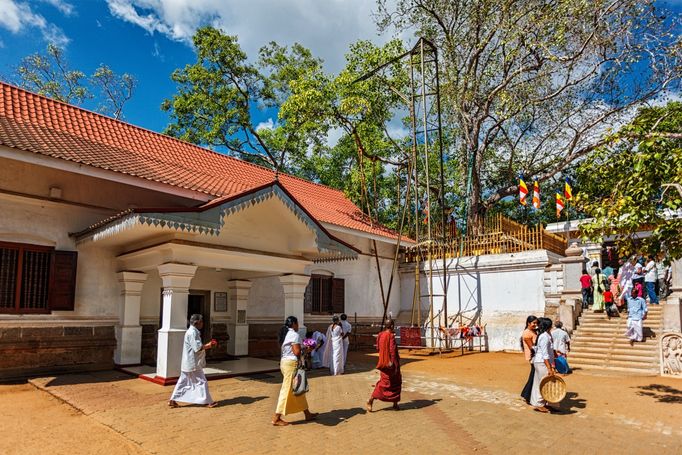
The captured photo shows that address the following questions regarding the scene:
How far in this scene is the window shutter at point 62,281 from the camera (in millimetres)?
9836

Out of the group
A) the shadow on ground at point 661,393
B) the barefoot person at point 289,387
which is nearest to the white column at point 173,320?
the barefoot person at point 289,387

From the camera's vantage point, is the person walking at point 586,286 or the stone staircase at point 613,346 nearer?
the stone staircase at point 613,346

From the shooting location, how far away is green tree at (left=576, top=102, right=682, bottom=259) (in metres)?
7.14

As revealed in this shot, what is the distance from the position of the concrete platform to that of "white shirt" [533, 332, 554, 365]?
6073 millimetres

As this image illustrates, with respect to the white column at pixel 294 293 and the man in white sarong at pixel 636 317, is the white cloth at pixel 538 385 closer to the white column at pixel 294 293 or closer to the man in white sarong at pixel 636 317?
the white column at pixel 294 293

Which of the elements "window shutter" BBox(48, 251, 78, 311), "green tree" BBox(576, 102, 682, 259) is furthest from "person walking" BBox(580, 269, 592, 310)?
"window shutter" BBox(48, 251, 78, 311)

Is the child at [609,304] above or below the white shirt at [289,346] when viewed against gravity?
above

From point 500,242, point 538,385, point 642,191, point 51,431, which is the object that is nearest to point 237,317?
point 51,431

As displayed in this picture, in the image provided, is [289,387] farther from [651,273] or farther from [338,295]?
[651,273]

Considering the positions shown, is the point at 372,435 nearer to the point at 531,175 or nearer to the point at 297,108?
the point at 297,108

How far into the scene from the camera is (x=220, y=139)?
27266 millimetres

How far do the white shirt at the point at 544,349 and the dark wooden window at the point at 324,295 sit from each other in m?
9.40

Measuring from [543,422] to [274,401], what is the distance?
4278 mm

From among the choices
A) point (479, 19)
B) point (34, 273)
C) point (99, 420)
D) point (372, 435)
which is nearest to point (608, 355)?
point (372, 435)
